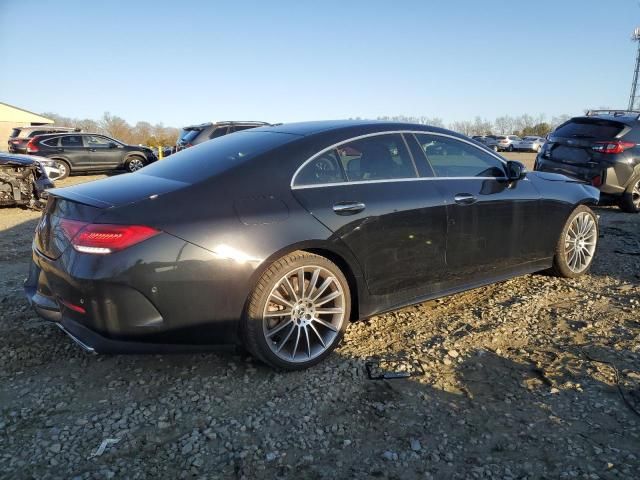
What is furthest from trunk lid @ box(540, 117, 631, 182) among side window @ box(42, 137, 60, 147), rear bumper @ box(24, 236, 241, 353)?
side window @ box(42, 137, 60, 147)

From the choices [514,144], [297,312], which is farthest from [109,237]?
[514,144]

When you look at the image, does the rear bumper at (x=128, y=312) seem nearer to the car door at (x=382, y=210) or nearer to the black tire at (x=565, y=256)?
the car door at (x=382, y=210)

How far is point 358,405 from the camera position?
2719mm

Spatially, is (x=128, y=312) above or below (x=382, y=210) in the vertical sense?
below

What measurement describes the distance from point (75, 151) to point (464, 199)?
15749 mm

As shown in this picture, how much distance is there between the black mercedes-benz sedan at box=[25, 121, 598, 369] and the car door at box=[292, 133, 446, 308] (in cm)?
1

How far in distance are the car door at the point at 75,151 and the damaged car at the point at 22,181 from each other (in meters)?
7.93

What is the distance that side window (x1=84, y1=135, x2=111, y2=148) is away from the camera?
16.6 meters

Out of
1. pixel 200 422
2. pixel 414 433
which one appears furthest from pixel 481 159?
pixel 200 422

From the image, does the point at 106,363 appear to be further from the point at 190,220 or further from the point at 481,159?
the point at 481,159

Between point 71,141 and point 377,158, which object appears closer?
point 377,158

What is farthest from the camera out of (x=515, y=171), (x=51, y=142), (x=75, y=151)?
(x=75, y=151)

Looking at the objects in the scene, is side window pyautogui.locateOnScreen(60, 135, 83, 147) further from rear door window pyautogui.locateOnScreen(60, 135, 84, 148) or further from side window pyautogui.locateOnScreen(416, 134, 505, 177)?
side window pyautogui.locateOnScreen(416, 134, 505, 177)

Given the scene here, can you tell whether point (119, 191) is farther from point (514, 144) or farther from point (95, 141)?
point (514, 144)
